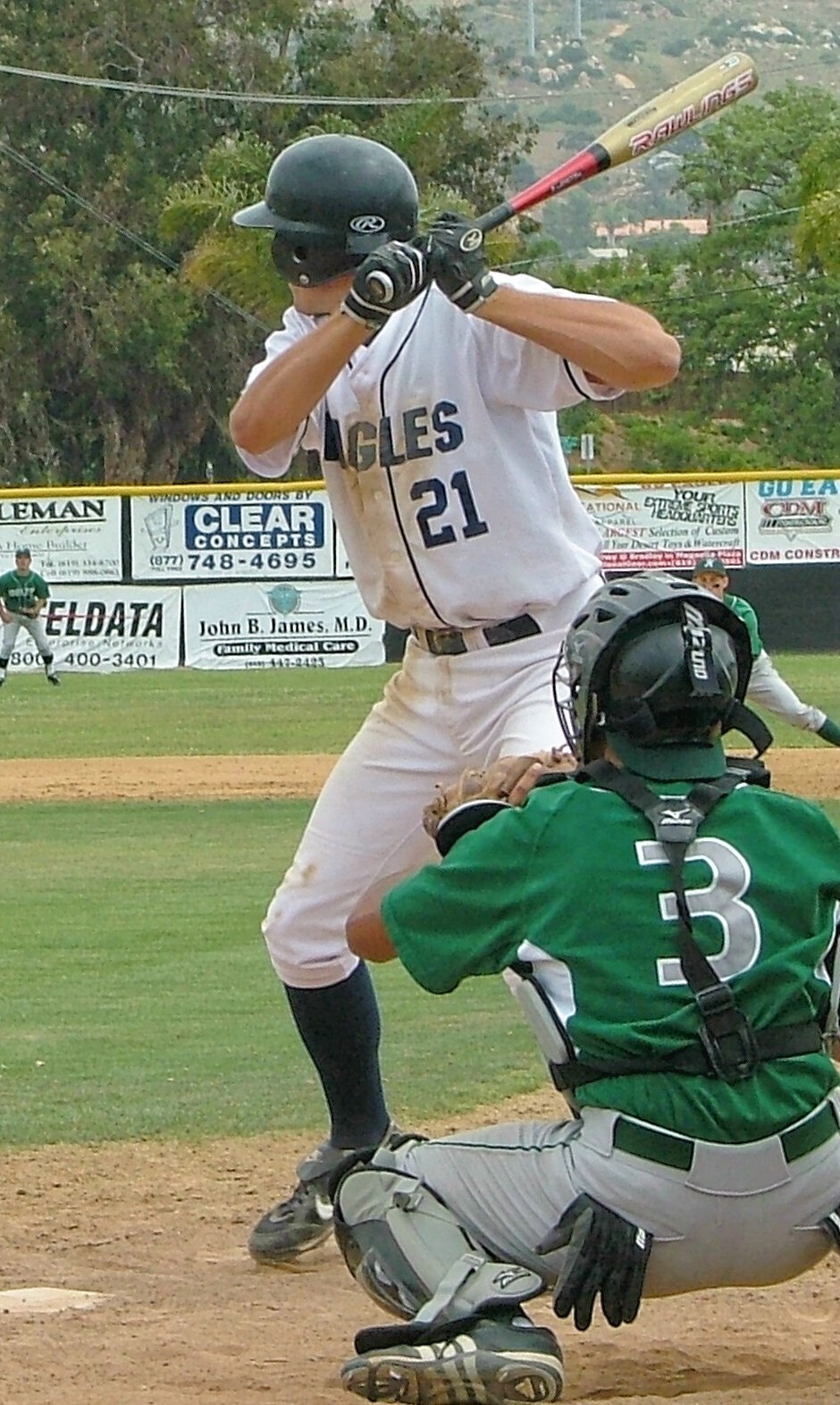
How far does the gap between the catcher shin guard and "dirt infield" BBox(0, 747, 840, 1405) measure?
0.25m

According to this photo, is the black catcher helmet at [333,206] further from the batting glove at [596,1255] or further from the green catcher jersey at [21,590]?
the green catcher jersey at [21,590]

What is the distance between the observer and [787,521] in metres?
26.4

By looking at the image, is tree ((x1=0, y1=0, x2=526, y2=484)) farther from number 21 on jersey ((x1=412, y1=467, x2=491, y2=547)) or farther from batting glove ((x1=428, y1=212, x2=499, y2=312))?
batting glove ((x1=428, y1=212, x2=499, y2=312))

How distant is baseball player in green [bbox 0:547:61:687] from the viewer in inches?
945

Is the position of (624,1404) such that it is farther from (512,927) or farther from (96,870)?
(96,870)

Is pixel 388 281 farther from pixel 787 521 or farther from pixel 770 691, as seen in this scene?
pixel 787 521

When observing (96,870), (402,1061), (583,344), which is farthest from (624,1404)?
(96,870)

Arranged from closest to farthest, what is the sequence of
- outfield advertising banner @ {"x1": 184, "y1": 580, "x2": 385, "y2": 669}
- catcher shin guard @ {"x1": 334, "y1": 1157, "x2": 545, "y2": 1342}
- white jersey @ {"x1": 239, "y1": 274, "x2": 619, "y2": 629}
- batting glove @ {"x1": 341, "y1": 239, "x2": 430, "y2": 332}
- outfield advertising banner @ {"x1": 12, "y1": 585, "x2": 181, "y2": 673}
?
catcher shin guard @ {"x1": 334, "y1": 1157, "x2": 545, "y2": 1342}, batting glove @ {"x1": 341, "y1": 239, "x2": 430, "y2": 332}, white jersey @ {"x1": 239, "y1": 274, "x2": 619, "y2": 629}, outfield advertising banner @ {"x1": 184, "y1": 580, "x2": 385, "y2": 669}, outfield advertising banner @ {"x1": 12, "y1": 585, "x2": 181, "y2": 673}

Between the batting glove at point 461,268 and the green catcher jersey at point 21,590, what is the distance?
20336 millimetres

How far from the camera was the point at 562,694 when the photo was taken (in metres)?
3.62

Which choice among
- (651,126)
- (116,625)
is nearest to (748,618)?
(651,126)

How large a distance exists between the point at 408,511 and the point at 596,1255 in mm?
1788

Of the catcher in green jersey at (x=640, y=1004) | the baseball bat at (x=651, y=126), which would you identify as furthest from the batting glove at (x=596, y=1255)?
the baseball bat at (x=651, y=126)

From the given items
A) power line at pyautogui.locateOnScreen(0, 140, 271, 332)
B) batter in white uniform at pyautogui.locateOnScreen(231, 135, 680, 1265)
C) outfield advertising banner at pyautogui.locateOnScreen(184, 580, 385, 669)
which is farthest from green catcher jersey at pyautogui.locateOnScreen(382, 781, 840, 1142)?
power line at pyautogui.locateOnScreen(0, 140, 271, 332)
